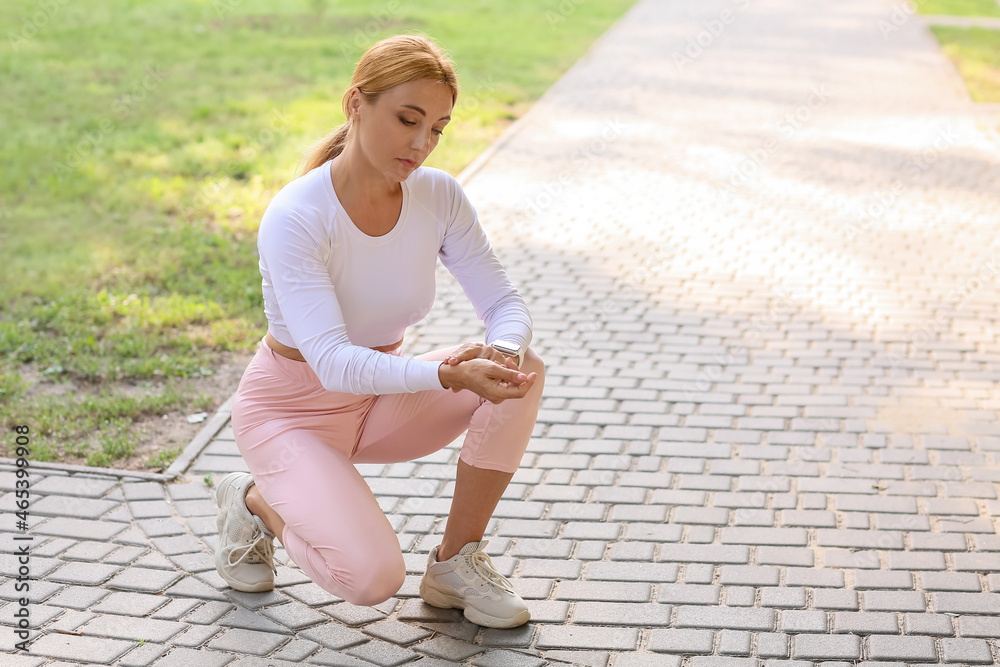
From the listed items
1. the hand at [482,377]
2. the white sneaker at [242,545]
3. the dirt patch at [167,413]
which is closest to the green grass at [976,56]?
the dirt patch at [167,413]

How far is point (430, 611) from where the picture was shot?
11.4 ft

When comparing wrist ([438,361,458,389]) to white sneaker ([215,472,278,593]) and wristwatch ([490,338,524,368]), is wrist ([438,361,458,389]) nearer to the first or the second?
wristwatch ([490,338,524,368])

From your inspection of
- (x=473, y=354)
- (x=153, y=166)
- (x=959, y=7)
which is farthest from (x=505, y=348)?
(x=959, y=7)

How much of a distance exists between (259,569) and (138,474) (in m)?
1.06

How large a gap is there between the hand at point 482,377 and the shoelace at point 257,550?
0.93m

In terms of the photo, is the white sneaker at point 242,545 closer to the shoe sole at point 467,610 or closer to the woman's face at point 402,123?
the shoe sole at point 467,610

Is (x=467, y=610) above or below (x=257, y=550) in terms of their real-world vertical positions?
below

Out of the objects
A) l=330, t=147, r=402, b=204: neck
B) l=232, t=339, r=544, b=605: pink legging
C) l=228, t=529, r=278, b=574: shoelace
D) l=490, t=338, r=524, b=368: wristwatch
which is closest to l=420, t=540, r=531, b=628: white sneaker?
l=232, t=339, r=544, b=605: pink legging

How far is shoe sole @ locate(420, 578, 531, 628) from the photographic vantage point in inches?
132

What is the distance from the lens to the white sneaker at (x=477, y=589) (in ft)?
11.0

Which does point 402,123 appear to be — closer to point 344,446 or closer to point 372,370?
point 372,370

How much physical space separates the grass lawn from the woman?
1.42 metres

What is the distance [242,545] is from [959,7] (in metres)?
23.8

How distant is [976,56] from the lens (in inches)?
641
